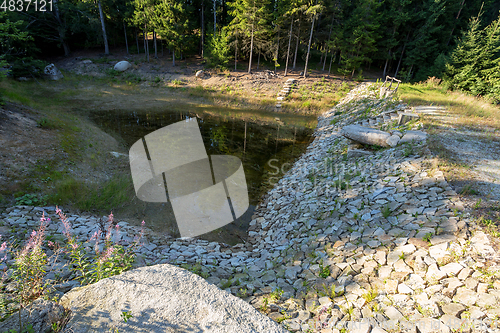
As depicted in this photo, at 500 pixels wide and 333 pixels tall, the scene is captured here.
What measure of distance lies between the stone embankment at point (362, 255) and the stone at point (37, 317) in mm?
1145

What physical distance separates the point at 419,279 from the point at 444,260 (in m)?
0.66

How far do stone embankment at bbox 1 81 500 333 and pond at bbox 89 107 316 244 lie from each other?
908mm

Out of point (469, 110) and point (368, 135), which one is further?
point (469, 110)

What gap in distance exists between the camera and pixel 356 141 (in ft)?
33.8

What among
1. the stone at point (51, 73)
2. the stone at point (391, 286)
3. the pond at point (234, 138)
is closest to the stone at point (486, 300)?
the stone at point (391, 286)

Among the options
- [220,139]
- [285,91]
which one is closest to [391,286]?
[220,139]

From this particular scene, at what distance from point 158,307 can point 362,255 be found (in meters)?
4.25

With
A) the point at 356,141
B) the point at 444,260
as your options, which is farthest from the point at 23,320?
the point at 356,141

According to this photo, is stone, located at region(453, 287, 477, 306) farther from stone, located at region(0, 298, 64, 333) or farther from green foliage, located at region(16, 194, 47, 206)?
green foliage, located at region(16, 194, 47, 206)

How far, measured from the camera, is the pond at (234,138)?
780cm

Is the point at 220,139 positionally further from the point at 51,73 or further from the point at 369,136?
the point at 51,73

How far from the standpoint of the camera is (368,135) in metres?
9.77

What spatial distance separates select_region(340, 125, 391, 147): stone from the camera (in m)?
9.39

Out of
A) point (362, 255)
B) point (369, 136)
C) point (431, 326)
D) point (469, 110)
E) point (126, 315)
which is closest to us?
point (126, 315)
